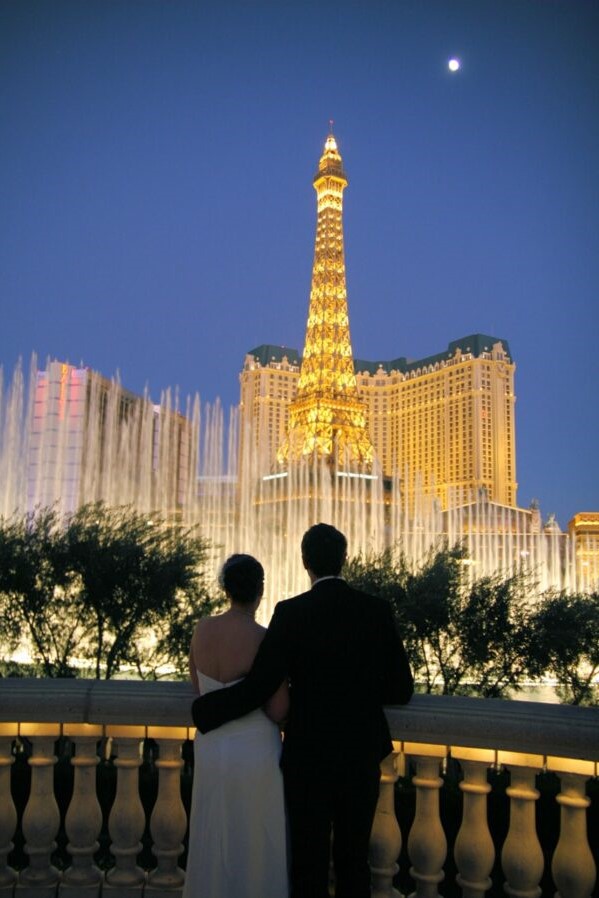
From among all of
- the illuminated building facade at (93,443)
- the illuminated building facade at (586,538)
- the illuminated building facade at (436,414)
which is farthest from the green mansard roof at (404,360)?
the illuminated building facade at (93,443)

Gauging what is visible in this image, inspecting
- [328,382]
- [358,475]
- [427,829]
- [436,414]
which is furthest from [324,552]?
[436,414]

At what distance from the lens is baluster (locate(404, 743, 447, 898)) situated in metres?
3.94

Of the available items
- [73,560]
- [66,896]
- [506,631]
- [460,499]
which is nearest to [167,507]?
[73,560]

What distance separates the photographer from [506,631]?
21.2 m

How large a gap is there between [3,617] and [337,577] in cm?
1931

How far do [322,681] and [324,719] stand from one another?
150 millimetres

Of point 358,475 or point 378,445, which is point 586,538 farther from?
point 378,445

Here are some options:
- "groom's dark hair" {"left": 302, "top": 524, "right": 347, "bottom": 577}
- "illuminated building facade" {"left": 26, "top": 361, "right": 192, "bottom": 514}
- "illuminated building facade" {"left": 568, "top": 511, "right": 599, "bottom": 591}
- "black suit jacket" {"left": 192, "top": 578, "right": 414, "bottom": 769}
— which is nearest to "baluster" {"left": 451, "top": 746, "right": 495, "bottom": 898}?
"black suit jacket" {"left": 192, "top": 578, "right": 414, "bottom": 769}

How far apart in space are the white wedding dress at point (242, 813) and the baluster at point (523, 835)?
3.55 feet

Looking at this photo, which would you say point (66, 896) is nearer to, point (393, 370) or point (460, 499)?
point (460, 499)

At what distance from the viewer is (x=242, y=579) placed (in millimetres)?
3701

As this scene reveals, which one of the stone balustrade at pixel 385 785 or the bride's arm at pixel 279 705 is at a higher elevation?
the bride's arm at pixel 279 705

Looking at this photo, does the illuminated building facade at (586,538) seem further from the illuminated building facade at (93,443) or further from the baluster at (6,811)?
the baluster at (6,811)

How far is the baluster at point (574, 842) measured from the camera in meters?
3.62
